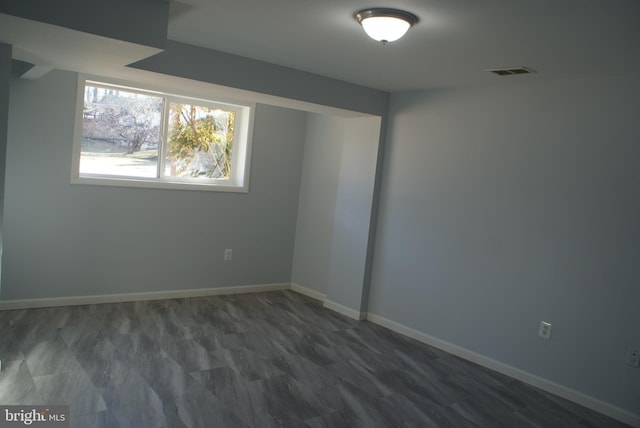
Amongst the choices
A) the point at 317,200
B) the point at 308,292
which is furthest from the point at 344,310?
the point at 317,200

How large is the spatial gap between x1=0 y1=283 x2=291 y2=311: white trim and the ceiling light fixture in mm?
3377

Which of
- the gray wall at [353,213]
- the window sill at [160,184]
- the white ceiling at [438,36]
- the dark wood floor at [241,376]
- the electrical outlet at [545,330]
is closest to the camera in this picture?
the white ceiling at [438,36]

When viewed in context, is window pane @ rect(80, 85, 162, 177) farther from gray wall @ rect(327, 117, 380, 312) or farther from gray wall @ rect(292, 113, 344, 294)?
gray wall @ rect(327, 117, 380, 312)

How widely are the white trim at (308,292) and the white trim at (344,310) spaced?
133mm

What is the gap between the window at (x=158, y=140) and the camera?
166 inches

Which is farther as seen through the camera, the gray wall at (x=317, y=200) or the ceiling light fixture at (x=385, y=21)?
the gray wall at (x=317, y=200)

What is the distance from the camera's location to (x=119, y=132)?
4379 millimetres

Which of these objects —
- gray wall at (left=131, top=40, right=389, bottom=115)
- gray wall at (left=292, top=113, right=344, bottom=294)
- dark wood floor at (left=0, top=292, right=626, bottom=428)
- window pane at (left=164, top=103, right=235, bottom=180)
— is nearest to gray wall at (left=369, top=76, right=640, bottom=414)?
dark wood floor at (left=0, top=292, right=626, bottom=428)

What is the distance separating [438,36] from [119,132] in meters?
3.08

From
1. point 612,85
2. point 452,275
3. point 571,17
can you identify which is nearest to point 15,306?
point 452,275

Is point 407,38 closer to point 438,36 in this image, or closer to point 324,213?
point 438,36

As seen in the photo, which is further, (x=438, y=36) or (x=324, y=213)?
(x=324, y=213)

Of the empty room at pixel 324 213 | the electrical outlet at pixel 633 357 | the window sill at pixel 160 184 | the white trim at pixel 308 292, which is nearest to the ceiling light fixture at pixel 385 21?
the empty room at pixel 324 213

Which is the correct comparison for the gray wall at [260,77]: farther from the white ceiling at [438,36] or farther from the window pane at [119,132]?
the window pane at [119,132]
